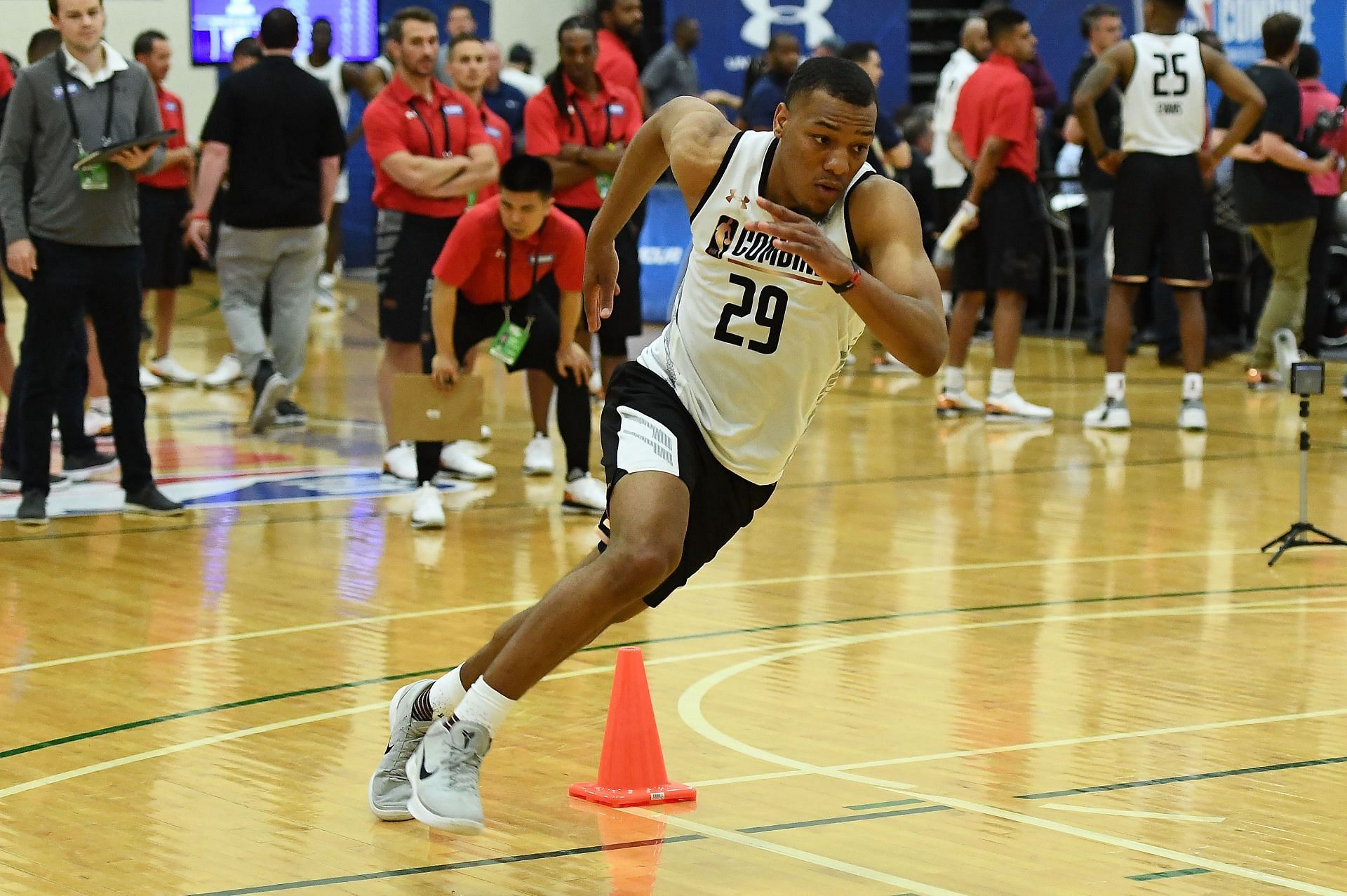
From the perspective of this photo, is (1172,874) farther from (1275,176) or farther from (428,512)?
(1275,176)

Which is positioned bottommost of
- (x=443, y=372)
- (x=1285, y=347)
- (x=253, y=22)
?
(x=1285, y=347)

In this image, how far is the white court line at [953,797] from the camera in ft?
13.0

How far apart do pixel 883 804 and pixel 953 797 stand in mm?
176

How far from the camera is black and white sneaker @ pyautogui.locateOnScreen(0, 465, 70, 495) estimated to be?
8773 millimetres

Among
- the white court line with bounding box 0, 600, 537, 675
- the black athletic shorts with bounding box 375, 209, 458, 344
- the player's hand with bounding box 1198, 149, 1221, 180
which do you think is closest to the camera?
the white court line with bounding box 0, 600, 537, 675

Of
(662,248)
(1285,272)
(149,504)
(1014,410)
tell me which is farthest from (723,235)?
(662,248)

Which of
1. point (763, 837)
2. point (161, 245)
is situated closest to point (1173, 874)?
point (763, 837)

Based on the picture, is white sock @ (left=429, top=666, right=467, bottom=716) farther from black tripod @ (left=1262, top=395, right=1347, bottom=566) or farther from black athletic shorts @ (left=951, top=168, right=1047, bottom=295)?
black athletic shorts @ (left=951, top=168, right=1047, bottom=295)

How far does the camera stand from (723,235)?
4.30 meters

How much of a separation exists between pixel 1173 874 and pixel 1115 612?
263 cm

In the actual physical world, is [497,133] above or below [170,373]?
above

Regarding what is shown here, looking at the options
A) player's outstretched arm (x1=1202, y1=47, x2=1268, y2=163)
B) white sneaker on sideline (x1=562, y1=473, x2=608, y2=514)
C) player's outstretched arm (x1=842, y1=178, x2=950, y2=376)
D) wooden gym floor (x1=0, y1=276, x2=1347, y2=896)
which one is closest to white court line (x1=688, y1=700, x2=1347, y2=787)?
wooden gym floor (x1=0, y1=276, x2=1347, y2=896)

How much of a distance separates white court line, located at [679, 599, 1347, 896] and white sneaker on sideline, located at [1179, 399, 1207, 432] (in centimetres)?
414

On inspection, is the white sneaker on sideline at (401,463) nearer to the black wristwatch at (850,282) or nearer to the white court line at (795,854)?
the white court line at (795,854)
